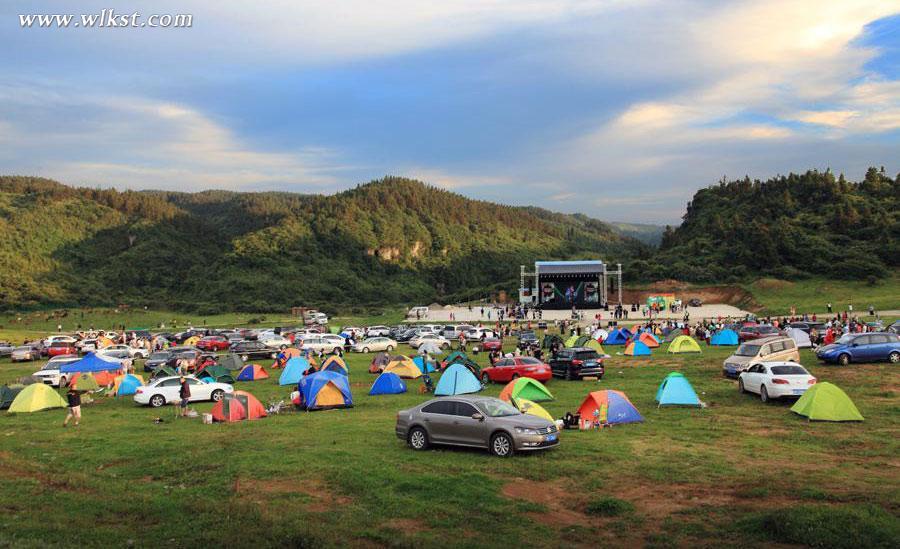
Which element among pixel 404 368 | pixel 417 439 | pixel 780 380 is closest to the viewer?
pixel 417 439

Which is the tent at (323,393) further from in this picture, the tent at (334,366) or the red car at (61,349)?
the red car at (61,349)

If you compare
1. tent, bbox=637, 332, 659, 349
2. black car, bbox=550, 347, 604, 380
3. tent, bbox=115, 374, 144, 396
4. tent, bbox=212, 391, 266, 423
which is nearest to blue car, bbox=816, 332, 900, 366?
black car, bbox=550, 347, 604, 380

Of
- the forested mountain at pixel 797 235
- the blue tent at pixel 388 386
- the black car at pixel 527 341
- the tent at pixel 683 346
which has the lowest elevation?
the blue tent at pixel 388 386

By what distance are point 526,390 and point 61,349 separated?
34.7m

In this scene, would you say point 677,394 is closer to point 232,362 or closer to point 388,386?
point 388,386

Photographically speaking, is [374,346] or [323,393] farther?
[374,346]

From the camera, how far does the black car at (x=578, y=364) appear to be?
2722cm

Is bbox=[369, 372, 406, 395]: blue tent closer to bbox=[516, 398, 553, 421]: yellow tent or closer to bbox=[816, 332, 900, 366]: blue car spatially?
bbox=[516, 398, 553, 421]: yellow tent

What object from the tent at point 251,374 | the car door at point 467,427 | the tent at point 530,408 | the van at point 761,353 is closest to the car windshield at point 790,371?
the van at point 761,353

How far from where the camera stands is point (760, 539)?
944cm

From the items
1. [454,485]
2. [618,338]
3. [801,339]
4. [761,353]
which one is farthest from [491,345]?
[454,485]

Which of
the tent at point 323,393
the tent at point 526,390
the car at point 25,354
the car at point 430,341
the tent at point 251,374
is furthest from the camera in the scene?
the car at point 25,354

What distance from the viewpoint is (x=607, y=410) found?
18031mm

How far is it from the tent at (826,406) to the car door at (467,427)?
9.03 meters
